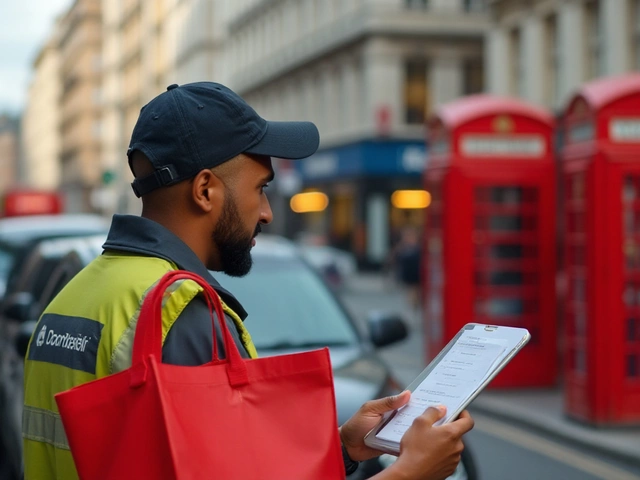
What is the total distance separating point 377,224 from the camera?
1682 inches

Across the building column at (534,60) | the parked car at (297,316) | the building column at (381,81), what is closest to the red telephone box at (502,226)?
the parked car at (297,316)

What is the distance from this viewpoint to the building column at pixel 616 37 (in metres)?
22.6

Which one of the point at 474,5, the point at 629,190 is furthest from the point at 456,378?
the point at 474,5

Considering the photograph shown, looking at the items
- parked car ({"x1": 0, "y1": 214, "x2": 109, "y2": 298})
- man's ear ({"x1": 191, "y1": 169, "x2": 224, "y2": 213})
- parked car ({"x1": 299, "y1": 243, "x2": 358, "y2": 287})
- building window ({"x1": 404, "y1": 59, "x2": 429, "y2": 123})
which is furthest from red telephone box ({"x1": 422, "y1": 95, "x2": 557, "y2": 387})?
building window ({"x1": 404, "y1": 59, "x2": 429, "y2": 123})

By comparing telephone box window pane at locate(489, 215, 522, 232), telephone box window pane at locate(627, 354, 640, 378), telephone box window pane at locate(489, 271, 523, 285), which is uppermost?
telephone box window pane at locate(489, 215, 522, 232)

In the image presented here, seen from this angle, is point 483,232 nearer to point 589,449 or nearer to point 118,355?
point 589,449

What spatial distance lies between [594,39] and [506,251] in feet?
42.8

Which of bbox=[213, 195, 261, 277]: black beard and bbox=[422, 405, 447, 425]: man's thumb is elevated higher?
bbox=[213, 195, 261, 277]: black beard

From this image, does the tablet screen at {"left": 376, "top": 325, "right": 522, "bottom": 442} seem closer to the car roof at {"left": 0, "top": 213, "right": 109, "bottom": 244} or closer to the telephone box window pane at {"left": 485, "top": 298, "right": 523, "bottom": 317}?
the car roof at {"left": 0, "top": 213, "right": 109, "bottom": 244}

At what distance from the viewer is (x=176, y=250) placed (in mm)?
2219

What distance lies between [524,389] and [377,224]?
30120 mm

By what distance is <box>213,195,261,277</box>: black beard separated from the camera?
2.26 metres

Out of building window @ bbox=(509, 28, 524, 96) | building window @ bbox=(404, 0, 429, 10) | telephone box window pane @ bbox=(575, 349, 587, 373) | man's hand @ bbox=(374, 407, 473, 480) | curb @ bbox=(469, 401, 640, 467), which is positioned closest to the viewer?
man's hand @ bbox=(374, 407, 473, 480)

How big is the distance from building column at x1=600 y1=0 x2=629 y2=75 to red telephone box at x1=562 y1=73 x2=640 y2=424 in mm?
13029
